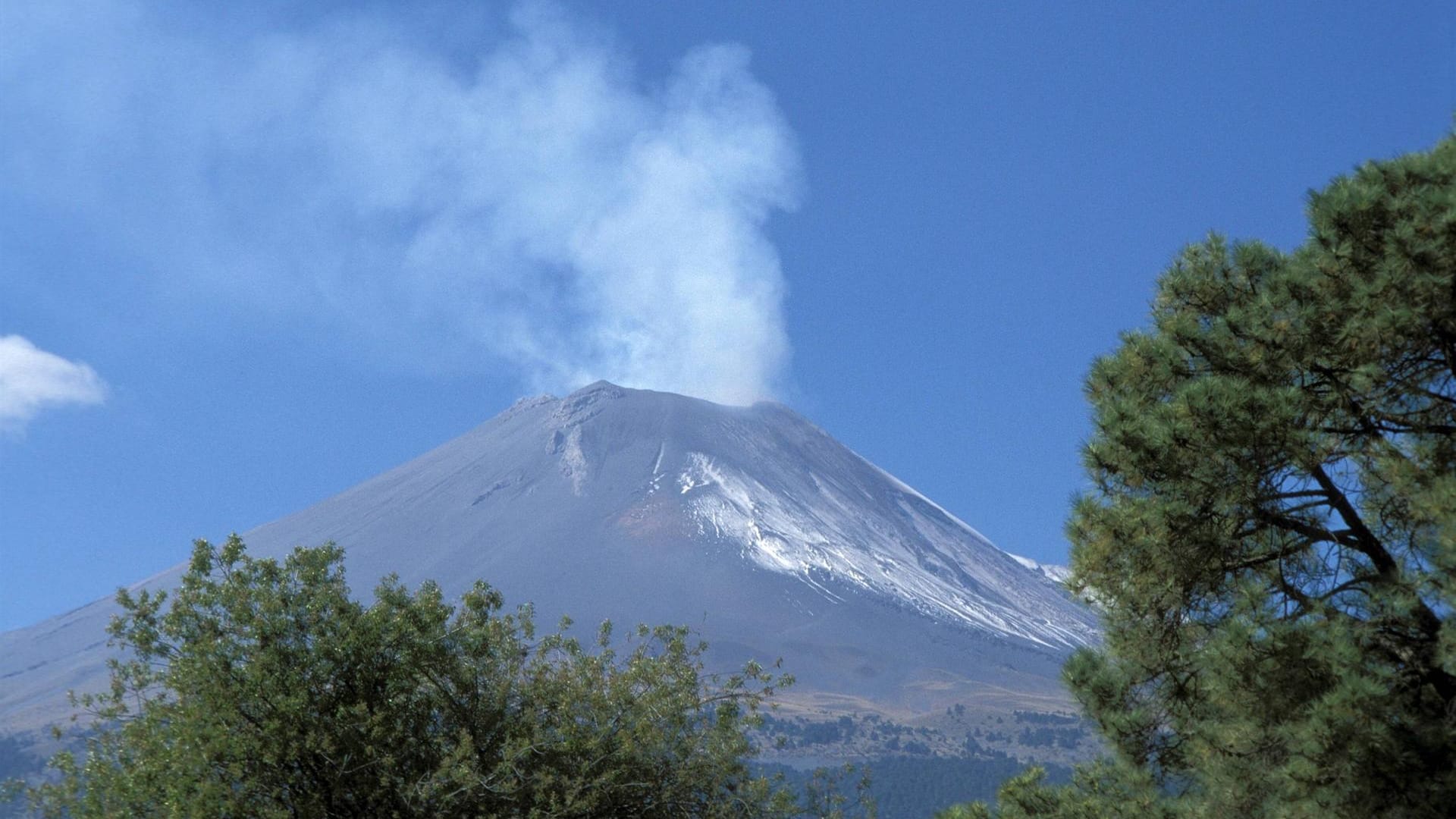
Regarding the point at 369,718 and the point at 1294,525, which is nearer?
the point at 1294,525

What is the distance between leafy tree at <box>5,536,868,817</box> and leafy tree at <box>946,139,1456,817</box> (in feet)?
11.9

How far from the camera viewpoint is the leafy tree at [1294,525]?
6.88 metres

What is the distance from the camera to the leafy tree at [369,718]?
873cm

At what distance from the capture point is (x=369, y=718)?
902cm

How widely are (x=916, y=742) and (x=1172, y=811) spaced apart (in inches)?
7542

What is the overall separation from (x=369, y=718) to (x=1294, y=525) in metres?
6.79

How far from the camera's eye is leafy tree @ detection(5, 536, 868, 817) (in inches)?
344

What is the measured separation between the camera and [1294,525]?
317 inches

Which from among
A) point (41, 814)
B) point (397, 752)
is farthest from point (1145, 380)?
point (41, 814)

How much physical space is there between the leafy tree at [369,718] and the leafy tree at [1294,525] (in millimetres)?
3622

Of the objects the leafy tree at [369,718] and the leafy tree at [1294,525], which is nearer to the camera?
the leafy tree at [1294,525]

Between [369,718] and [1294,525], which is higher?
[1294,525]

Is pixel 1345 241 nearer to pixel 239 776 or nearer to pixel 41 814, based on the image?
pixel 239 776

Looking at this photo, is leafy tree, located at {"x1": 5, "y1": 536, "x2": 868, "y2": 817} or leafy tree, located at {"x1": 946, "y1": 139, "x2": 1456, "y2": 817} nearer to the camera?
leafy tree, located at {"x1": 946, "y1": 139, "x2": 1456, "y2": 817}
